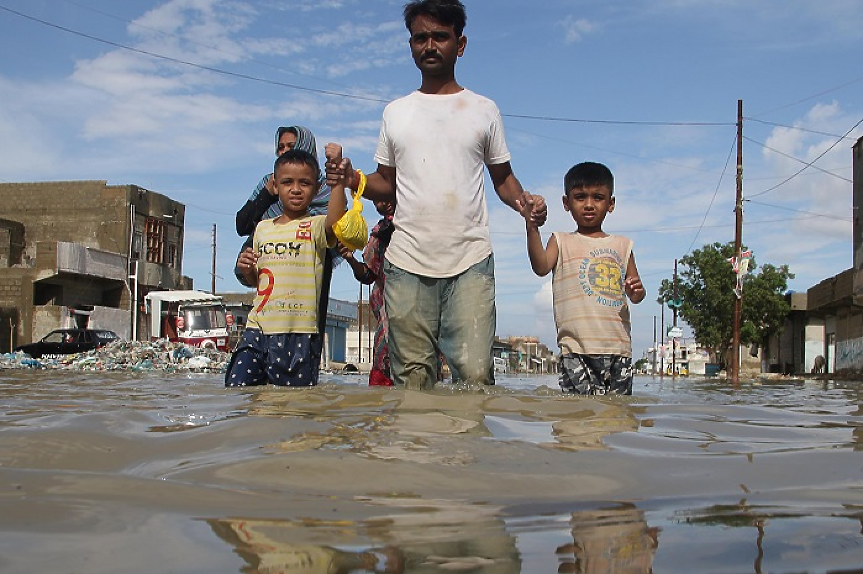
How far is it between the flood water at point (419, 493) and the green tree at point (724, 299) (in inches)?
1564

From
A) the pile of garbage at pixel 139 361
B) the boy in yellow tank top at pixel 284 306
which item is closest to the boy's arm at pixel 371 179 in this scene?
the boy in yellow tank top at pixel 284 306

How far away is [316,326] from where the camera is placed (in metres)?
4.91

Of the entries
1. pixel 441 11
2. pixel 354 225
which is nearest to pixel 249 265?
pixel 354 225

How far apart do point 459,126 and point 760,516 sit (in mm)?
3204

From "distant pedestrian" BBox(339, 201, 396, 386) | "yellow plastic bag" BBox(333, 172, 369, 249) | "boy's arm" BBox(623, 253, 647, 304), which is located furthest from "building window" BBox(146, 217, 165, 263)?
"boy's arm" BBox(623, 253, 647, 304)

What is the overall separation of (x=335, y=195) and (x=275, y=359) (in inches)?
38.5

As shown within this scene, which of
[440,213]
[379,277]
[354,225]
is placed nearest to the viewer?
[440,213]

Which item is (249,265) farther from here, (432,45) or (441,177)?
(432,45)

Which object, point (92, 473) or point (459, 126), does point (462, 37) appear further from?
point (92, 473)

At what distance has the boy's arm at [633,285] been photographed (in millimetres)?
4977

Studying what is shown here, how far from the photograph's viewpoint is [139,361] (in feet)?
55.0

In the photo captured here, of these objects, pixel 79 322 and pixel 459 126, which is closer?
pixel 459 126

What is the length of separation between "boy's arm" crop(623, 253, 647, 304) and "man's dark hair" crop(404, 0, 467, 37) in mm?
1695

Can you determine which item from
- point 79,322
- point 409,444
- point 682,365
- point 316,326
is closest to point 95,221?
point 79,322
